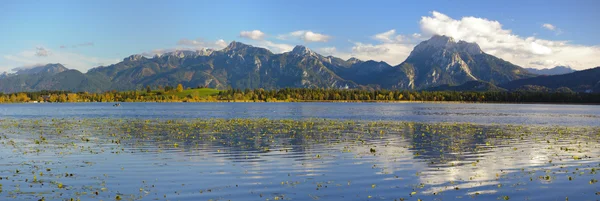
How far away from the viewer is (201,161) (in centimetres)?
4097

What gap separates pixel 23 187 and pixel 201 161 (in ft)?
47.1

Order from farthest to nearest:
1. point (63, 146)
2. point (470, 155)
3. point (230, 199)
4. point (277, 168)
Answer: point (63, 146) < point (470, 155) < point (277, 168) < point (230, 199)

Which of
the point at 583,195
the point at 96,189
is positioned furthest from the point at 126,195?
the point at 583,195

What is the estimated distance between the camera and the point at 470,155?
46.5m

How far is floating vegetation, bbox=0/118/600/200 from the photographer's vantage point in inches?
1124

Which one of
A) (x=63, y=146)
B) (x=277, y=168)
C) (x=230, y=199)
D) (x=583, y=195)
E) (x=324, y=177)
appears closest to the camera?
(x=230, y=199)

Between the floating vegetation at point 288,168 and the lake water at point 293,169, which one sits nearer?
the lake water at point 293,169

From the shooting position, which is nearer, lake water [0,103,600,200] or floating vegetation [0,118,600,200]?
lake water [0,103,600,200]

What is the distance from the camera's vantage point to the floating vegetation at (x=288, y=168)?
28547 millimetres

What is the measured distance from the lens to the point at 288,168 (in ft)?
123

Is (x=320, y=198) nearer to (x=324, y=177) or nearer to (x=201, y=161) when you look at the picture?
(x=324, y=177)

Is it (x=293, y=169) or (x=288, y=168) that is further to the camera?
(x=288, y=168)

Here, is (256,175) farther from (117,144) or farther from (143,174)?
(117,144)

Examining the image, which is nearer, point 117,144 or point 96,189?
point 96,189
